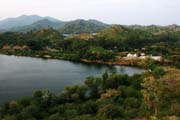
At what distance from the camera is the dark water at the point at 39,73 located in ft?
75.6

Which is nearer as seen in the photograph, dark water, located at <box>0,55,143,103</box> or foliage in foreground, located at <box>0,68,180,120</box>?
foliage in foreground, located at <box>0,68,180,120</box>

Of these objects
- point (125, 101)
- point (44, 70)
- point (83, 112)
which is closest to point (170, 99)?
point (125, 101)

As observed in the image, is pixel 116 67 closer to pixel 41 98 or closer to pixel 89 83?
pixel 89 83

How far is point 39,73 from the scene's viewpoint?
29844 millimetres

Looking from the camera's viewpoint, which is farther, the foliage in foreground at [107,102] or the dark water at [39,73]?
the dark water at [39,73]

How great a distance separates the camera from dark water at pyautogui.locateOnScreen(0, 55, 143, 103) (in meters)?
23.0

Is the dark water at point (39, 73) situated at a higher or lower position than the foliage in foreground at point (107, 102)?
lower

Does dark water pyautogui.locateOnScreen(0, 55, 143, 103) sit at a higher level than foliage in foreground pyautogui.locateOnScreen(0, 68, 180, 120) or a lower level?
lower

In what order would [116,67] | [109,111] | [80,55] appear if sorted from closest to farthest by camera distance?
[109,111] < [116,67] < [80,55]

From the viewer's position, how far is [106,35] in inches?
2382

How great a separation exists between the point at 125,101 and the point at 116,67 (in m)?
18.3

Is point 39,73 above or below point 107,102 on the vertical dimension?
below

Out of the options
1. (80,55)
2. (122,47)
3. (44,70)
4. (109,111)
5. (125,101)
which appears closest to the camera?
(109,111)

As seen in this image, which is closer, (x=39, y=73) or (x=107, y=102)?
(x=107, y=102)
